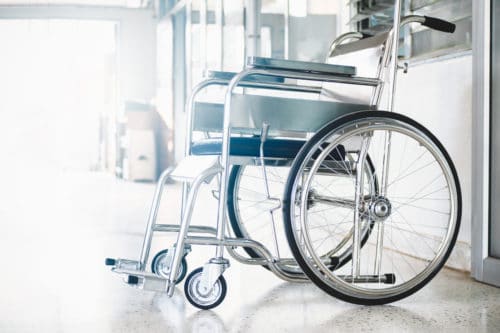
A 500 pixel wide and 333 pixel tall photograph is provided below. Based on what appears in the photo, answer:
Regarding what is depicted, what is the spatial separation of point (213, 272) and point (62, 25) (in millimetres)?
8931

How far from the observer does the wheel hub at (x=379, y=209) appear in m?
1.64

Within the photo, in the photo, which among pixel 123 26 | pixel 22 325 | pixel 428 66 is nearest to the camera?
pixel 22 325

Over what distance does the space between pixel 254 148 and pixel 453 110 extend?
3.23 ft

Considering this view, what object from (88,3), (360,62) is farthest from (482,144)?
(88,3)

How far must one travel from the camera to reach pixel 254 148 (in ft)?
5.38

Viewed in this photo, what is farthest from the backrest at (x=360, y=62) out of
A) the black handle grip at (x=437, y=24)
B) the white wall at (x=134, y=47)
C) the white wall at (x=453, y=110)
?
the white wall at (x=134, y=47)

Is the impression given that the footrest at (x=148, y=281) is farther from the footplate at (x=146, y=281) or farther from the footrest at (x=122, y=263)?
the footrest at (x=122, y=263)

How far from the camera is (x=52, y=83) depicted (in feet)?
33.1

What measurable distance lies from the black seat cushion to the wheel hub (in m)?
0.16

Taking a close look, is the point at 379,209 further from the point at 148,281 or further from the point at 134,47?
the point at 134,47

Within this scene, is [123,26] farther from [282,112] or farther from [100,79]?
[282,112]

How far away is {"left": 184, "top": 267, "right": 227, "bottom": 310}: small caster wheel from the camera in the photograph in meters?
1.59

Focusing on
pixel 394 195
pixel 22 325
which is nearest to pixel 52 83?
pixel 394 195

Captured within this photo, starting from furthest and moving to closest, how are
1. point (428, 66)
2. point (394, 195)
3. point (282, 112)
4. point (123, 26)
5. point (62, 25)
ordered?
point (62, 25) < point (123, 26) < point (394, 195) < point (428, 66) < point (282, 112)
